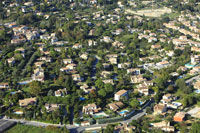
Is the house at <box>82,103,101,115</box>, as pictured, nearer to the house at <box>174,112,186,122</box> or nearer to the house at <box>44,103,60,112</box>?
the house at <box>44,103,60,112</box>

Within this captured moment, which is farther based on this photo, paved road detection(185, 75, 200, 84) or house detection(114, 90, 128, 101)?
paved road detection(185, 75, 200, 84)

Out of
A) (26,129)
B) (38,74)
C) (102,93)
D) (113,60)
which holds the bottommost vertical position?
(26,129)

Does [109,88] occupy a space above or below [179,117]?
above

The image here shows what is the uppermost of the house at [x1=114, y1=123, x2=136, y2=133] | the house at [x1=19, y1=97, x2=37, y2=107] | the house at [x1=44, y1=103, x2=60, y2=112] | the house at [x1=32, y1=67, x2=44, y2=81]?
the house at [x1=32, y1=67, x2=44, y2=81]

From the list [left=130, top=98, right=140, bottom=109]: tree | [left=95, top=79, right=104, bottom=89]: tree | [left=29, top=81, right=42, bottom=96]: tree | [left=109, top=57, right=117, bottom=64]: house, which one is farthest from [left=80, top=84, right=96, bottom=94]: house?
[left=109, top=57, right=117, bottom=64]: house

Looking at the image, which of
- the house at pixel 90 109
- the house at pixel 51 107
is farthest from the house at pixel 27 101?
the house at pixel 90 109

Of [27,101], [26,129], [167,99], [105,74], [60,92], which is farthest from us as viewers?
[105,74]

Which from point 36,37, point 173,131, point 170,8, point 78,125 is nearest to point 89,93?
point 78,125

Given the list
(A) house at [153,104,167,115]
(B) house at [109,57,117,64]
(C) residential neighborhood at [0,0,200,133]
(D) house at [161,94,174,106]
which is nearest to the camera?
(C) residential neighborhood at [0,0,200,133]

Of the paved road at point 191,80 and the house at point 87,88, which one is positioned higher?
the house at point 87,88

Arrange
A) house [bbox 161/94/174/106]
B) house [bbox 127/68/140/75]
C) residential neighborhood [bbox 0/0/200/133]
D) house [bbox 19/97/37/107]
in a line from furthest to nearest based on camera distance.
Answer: house [bbox 127/68/140/75], house [bbox 161/94/174/106], house [bbox 19/97/37/107], residential neighborhood [bbox 0/0/200/133]

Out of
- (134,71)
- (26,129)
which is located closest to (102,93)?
(134,71)

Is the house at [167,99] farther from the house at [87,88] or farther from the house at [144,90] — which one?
the house at [87,88]

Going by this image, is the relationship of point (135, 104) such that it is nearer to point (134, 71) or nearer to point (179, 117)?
point (179, 117)
